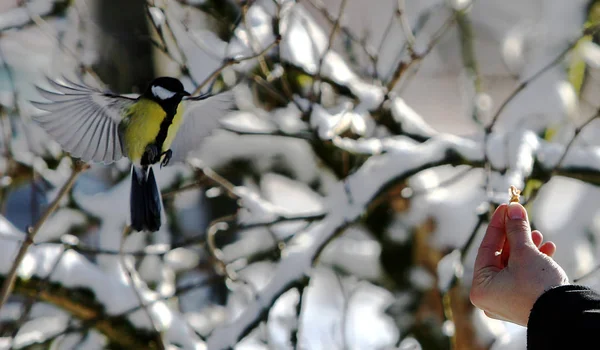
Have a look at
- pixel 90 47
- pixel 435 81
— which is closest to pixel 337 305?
pixel 90 47

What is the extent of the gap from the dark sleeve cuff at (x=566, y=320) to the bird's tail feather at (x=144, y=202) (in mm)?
805

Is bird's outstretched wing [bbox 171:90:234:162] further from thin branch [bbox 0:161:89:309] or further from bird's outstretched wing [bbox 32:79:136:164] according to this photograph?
thin branch [bbox 0:161:89:309]

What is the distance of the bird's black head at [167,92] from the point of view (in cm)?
153

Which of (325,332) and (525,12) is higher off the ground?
(525,12)

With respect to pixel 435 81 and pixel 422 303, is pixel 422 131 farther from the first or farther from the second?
pixel 435 81

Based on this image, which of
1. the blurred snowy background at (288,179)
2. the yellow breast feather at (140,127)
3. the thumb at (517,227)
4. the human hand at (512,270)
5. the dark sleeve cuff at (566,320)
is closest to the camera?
the dark sleeve cuff at (566,320)

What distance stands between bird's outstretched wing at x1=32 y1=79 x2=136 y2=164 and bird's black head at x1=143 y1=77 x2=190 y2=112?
2.1 inches

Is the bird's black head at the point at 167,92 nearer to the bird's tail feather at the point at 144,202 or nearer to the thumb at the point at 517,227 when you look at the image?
the bird's tail feather at the point at 144,202

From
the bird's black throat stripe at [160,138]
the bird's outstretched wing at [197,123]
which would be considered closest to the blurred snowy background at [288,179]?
the bird's outstretched wing at [197,123]

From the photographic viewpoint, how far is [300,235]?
261 cm

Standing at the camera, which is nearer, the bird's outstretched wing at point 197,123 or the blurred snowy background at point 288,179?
the bird's outstretched wing at point 197,123

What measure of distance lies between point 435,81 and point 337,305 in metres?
2.73

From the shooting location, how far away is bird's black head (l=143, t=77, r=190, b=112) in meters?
1.53

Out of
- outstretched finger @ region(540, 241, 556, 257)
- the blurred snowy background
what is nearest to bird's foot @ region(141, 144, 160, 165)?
the blurred snowy background
